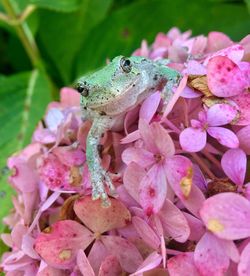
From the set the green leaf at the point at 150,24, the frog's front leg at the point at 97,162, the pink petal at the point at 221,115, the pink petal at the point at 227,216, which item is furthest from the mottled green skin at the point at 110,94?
the green leaf at the point at 150,24

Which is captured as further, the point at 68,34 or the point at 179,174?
the point at 68,34

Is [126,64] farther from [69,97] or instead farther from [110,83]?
[69,97]

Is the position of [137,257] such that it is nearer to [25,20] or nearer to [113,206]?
[113,206]

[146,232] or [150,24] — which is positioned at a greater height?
[146,232]

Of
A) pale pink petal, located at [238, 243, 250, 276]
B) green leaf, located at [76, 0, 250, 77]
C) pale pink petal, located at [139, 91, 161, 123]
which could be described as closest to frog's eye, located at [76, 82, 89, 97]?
pale pink petal, located at [139, 91, 161, 123]

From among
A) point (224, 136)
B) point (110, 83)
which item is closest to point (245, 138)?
point (224, 136)

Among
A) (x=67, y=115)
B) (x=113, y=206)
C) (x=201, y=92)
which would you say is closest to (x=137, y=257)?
(x=113, y=206)
